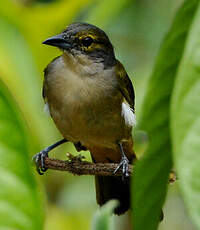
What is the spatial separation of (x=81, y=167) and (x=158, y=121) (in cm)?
174

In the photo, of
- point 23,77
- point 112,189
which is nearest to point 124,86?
point 112,189

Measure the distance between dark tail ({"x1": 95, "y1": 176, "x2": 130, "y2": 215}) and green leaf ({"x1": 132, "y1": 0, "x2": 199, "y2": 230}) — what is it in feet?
7.98

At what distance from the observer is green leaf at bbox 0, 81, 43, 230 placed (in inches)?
31.6

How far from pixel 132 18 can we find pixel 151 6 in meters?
0.25

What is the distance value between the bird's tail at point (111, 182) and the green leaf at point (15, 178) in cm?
252

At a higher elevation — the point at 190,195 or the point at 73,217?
the point at 190,195

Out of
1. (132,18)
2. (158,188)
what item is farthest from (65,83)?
(132,18)

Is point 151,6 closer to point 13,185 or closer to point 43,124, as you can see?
point 43,124

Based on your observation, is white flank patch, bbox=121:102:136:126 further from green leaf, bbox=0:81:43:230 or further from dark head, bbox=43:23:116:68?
green leaf, bbox=0:81:43:230

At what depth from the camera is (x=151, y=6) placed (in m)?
6.29

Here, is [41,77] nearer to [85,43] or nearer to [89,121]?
[85,43]

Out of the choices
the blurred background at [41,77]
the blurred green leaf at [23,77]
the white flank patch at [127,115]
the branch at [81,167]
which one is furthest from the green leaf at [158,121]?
the blurred green leaf at [23,77]

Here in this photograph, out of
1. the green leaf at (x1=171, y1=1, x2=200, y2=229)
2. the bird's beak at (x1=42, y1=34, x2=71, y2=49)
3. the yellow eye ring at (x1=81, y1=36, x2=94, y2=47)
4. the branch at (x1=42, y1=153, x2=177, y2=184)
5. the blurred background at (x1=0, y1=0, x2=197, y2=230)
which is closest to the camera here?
the green leaf at (x1=171, y1=1, x2=200, y2=229)

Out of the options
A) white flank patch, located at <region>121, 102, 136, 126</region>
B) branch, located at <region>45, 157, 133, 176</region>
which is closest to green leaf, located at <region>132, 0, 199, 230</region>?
Result: branch, located at <region>45, 157, 133, 176</region>
